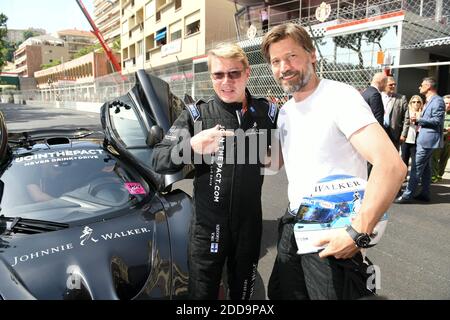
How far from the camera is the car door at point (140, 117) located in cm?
293

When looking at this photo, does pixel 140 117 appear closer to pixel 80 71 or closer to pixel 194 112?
pixel 194 112

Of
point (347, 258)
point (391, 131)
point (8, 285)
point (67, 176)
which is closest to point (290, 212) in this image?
point (347, 258)

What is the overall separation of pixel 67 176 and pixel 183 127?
1.38 m

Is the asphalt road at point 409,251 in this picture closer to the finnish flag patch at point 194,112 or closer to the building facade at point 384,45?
the finnish flag patch at point 194,112

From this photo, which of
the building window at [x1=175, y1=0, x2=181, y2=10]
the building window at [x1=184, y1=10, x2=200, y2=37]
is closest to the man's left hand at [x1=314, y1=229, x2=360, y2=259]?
the building window at [x1=184, y1=10, x2=200, y2=37]

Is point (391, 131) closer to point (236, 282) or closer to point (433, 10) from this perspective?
point (236, 282)

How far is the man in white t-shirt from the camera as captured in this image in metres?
1.16

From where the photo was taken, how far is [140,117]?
3.03 m

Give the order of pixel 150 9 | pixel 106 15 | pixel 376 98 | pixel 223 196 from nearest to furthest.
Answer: pixel 223 196, pixel 376 98, pixel 150 9, pixel 106 15

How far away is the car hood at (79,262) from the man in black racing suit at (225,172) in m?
0.38

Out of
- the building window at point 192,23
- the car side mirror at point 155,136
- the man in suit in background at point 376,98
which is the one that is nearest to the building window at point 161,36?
the building window at point 192,23

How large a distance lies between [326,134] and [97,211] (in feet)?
5.59

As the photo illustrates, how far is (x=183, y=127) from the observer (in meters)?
1.71

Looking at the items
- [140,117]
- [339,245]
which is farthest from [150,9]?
[339,245]
